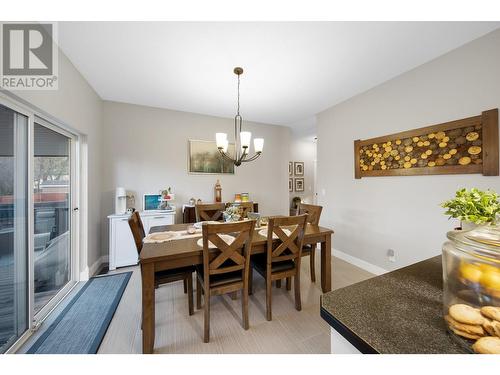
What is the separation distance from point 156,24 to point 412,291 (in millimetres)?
2489

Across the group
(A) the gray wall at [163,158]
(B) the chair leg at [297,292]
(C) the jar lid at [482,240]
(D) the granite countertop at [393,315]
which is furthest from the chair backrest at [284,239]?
(A) the gray wall at [163,158]

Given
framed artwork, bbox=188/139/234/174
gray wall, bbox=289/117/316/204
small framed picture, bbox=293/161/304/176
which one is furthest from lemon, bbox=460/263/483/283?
small framed picture, bbox=293/161/304/176

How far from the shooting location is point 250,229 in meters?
1.55

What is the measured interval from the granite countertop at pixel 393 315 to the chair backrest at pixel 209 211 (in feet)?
6.76

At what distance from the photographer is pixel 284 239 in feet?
5.86

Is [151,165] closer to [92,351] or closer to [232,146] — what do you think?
A: [232,146]

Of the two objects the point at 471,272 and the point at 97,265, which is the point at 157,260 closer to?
the point at 471,272

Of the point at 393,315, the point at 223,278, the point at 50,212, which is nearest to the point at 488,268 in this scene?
the point at 393,315

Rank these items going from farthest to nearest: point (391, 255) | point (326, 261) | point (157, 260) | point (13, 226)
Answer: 1. point (391, 255)
2. point (326, 261)
3. point (13, 226)
4. point (157, 260)

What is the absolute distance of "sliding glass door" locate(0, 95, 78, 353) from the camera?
1.47m

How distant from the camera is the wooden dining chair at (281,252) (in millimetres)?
1741

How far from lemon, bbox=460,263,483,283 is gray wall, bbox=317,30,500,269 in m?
2.01

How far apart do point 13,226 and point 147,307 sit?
127cm
